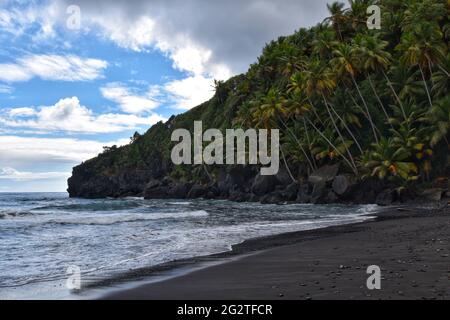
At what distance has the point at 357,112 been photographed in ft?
167

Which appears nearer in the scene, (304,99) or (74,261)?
(74,261)

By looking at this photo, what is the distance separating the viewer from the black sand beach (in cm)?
686

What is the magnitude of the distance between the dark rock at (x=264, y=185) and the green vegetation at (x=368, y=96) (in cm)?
331

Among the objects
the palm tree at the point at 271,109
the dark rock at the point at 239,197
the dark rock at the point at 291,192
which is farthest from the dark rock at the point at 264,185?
the dark rock at the point at 291,192

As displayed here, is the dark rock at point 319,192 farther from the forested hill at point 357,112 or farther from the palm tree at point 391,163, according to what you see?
the palm tree at point 391,163

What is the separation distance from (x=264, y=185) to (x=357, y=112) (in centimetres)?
1541

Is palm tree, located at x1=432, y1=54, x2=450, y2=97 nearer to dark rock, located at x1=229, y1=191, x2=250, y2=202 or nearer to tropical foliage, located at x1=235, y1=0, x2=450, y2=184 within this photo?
tropical foliage, located at x1=235, y1=0, x2=450, y2=184

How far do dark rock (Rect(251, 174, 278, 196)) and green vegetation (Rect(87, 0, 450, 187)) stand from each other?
10.9 ft

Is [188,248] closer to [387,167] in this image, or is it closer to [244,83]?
[387,167]

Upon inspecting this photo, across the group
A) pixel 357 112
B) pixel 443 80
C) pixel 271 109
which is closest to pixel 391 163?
pixel 443 80

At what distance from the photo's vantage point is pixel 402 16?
51.0m

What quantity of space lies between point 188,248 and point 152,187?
68503 mm

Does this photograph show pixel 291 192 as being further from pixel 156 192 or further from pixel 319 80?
pixel 156 192
